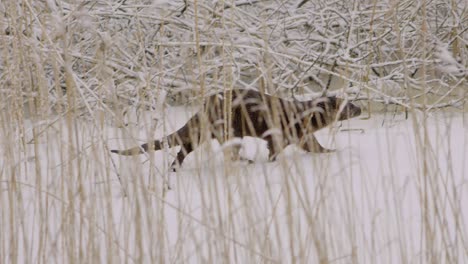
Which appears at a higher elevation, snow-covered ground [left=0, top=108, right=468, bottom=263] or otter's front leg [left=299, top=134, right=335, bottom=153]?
otter's front leg [left=299, top=134, right=335, bottom=153]

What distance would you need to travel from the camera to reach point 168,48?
17.5ft

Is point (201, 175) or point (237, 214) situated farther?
point (201, 175)

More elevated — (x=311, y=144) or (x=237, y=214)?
(x=311, y=144)

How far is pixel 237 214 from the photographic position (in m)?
2.15

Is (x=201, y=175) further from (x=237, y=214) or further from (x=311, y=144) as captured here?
(x=311, y=144)

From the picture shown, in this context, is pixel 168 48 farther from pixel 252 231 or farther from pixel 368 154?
pixel 252 231

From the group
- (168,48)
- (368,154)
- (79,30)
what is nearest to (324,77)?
(168,48)

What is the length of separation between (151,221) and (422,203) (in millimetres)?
673

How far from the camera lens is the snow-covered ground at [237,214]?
1932 millimetres

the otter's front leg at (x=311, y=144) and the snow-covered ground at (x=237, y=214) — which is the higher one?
the otter's front leg at (x=311, y=144)

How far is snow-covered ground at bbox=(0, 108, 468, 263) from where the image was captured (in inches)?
76.0

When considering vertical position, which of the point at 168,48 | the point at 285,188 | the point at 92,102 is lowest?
the point at 285,188

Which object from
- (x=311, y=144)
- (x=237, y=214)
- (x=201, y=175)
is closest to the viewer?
(x=311, y=144)

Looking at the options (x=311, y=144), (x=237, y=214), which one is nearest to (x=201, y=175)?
(x=237, y=214)
